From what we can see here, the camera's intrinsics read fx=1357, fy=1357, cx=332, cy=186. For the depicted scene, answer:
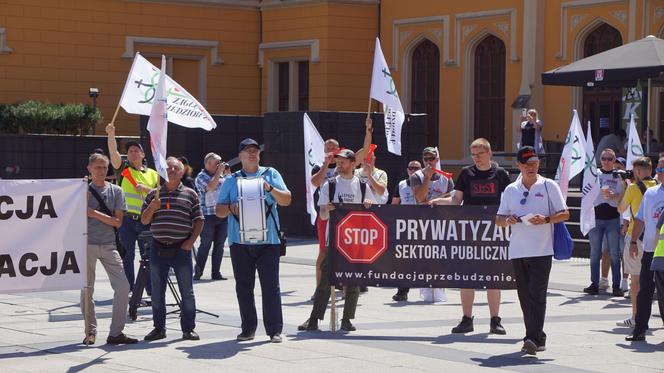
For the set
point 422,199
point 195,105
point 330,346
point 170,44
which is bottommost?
point 330,346

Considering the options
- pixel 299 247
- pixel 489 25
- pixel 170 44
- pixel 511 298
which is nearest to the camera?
pixel 511 298

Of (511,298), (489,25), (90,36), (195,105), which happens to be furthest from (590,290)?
(90,36)

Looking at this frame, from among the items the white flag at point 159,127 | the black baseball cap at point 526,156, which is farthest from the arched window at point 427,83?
the black baseball cap at point 526,156

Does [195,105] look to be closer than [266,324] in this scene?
No

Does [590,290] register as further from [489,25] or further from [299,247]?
[489,25]

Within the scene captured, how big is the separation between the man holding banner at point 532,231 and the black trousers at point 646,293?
134cm

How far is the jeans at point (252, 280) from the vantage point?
12508 millimetres

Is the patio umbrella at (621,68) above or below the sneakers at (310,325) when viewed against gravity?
above

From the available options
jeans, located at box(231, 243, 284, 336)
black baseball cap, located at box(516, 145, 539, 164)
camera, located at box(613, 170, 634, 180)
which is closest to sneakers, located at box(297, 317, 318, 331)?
jeans, located at box(231, 243, 284, 336)

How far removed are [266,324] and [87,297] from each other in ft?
5.40

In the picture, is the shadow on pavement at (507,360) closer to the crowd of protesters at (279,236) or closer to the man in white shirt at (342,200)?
the crowd of protesters at (279,236)

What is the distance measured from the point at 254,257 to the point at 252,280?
21 centimetres

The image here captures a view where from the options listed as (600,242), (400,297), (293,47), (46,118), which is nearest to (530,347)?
(400,297)

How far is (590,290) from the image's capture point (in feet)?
56.8
